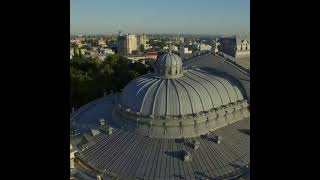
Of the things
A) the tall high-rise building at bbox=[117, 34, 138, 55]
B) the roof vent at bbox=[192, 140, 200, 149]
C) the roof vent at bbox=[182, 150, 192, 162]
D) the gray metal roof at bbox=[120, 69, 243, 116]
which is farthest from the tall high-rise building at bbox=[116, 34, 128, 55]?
the roof vent at bbox=[182, 150, 192, 162]

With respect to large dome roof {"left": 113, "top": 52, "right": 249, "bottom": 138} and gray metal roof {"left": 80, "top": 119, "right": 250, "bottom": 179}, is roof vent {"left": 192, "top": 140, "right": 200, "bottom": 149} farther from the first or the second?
large dome roof {"left": 113, "top": 52, "right": 249, "bottom": 138}

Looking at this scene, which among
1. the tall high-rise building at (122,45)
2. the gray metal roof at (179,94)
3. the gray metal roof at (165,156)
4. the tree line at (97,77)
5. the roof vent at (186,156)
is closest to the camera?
the gray metal roof at (165,156)

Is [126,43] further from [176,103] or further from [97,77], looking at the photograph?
[176,103]

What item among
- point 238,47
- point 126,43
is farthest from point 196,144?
point 126,43

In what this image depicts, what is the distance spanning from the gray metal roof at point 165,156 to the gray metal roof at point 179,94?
155 centimetres

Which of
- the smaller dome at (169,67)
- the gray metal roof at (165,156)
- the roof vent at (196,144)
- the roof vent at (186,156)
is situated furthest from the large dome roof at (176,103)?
the roof vent at (186,156)

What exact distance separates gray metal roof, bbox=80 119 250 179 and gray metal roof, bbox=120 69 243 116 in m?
1.55

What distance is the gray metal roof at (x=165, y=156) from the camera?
1620 cm

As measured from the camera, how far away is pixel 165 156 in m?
17.1

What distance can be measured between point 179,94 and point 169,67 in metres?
2.13

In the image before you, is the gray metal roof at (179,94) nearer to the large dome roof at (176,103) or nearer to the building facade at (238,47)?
the large dome roof at (176,103)
